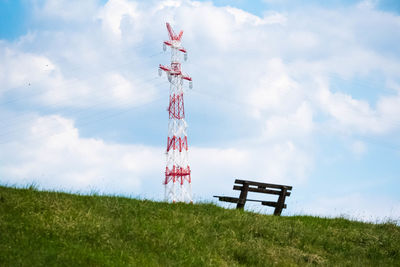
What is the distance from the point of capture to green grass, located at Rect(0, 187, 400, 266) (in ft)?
38.2

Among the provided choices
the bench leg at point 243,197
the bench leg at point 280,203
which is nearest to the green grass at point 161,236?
the bench leg at point 280,203

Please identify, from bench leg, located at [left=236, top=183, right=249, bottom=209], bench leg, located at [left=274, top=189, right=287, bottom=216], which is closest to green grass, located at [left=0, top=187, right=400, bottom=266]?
bench leg, located at [left=274, top=189, right=287, bottom=216]

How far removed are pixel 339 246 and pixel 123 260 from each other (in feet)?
28.7

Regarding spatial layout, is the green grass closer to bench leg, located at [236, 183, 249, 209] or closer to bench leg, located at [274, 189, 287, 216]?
bench leg, located at [274, 189, 287, 216]

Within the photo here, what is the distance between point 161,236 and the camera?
13.4 metres

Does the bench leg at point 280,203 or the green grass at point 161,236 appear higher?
the bench leg at point 280,203

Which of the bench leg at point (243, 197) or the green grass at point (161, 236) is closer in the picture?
Answer: the green grass at point (161, 236)

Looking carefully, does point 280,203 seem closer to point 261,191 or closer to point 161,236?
point 261,191

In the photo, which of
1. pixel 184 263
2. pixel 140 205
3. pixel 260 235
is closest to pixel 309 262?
pixel 260 235

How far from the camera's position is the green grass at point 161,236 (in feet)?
38.2

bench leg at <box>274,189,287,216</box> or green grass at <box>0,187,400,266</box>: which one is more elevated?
bench leg at <box>274,189,287,216</box>

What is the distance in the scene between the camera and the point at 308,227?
1759 cm

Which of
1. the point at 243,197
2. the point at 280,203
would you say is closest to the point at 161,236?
the point at 243,197

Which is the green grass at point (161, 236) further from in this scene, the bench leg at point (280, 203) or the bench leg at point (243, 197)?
the bench leg at point (243, 197)
